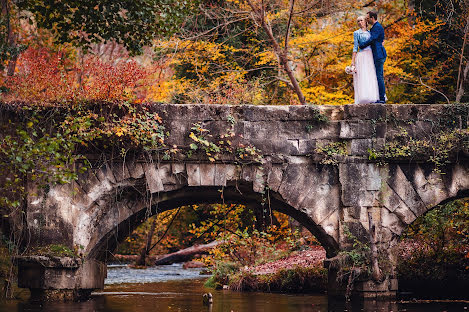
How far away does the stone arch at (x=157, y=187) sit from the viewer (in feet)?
28.7

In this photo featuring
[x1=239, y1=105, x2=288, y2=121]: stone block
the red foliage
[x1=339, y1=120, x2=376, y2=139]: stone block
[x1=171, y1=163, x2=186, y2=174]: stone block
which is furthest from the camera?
[x1=339, y1=120, x2=376, y2=139]: stone block

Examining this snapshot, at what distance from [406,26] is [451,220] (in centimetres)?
672

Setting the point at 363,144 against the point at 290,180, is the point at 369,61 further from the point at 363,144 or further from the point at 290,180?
the point at 290,180

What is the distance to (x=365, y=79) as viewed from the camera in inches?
375

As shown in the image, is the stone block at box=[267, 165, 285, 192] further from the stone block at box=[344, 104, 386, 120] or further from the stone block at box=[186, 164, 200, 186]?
the stone block at box=[344, 104, 386, 120]

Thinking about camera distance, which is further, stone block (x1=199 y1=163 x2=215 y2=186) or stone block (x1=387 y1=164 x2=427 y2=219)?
stone block (x1=387 y1=164 x2=427 y2=219)

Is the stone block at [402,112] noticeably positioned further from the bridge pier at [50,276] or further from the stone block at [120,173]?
the bridge pier at [50,276]

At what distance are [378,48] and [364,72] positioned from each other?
416 mm

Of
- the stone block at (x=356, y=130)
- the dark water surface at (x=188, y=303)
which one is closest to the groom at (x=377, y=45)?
the stone block at (x=356, y=130)

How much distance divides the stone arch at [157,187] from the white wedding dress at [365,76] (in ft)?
4.31

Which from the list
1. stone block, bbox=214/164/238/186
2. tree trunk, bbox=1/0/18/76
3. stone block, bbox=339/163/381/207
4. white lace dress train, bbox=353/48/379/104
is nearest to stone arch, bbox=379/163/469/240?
stone block, bbox=339/163/381/207

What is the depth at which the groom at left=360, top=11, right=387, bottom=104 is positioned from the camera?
31.1 ft

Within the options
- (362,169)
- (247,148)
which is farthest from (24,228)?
(362,169)

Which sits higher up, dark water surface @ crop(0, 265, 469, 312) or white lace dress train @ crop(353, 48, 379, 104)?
white lace dress train @ crop(353, 48, 379, 104)
